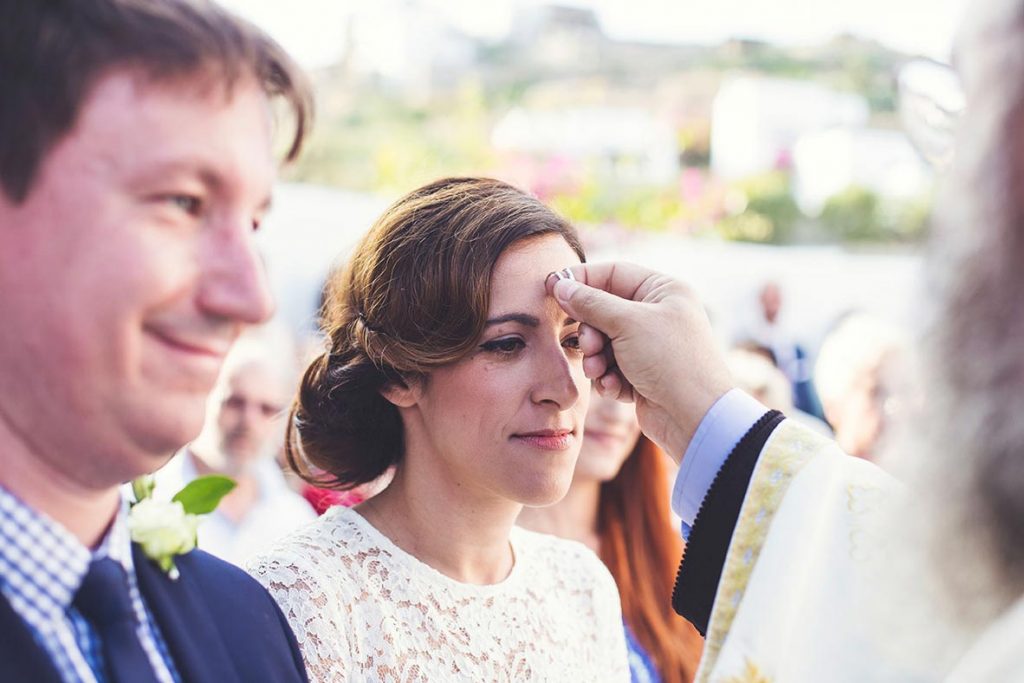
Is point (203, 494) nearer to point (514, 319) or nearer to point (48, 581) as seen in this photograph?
point (48, 581)

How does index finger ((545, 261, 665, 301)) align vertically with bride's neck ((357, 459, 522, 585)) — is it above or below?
above

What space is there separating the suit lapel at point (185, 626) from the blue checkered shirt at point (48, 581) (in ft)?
0.40

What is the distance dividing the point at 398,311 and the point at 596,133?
32479 mm

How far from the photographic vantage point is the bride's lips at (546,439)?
2449mm

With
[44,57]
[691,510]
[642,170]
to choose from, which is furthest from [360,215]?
[642,170]

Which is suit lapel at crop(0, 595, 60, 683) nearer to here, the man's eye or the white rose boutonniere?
the white rose boutonniere

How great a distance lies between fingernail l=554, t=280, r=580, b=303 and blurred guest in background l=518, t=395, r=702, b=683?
129 centimetres

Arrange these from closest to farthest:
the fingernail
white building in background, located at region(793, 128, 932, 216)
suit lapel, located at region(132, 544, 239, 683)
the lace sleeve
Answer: suit lapel, located at region(132, 544, 239, 683) → the lace sleeve → the fingernail → white building in background, located at region(793, 128, 932, 216)

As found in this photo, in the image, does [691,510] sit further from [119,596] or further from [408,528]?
[119,596]

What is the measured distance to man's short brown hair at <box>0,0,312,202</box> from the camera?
4.08 feet

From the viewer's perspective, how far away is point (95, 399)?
1.28m

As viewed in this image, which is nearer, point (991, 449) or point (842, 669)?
point (991, 449)

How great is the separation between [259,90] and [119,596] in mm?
683

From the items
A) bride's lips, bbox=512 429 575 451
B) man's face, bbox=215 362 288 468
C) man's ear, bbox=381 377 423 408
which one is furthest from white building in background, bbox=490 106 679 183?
bride's lips, bbox=512 429 575 451
